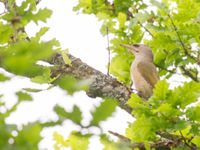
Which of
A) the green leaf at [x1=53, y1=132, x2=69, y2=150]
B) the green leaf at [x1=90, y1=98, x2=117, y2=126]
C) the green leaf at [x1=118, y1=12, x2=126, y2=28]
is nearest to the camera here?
the green leaf at [x1=90, y1=98, x2=117, y2=126]

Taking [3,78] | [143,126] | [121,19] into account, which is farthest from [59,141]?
[121,19]

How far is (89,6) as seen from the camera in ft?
16.8

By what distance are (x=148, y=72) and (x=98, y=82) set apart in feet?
5.13

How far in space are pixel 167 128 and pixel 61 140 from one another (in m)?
0.90

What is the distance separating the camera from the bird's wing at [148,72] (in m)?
5.10

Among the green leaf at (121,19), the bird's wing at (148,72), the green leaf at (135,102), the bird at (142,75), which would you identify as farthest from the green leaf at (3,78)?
the bird's wing at (148,72)

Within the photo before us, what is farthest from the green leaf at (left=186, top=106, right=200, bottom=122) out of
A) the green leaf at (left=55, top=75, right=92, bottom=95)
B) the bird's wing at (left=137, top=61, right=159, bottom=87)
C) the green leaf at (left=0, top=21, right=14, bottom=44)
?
the bird's wing at (left=137, top=61, right=159, bottom=87)

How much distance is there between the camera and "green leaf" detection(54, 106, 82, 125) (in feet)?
3.12

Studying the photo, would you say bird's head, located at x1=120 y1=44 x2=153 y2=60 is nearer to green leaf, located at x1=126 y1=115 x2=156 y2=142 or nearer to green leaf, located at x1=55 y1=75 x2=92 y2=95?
green leaf, located at x1=126 y1=115 x2=156 y2=142

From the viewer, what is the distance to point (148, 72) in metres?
5.30

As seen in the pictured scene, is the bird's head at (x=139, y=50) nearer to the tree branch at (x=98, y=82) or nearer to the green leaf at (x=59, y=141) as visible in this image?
the tree branch at (x=98, y=82)

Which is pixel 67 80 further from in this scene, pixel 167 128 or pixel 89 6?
pixel 89 6

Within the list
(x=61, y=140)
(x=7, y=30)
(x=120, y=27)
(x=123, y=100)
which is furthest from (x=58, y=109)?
(x=120, y=27)

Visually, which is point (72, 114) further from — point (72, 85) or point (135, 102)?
point (135, 102)
